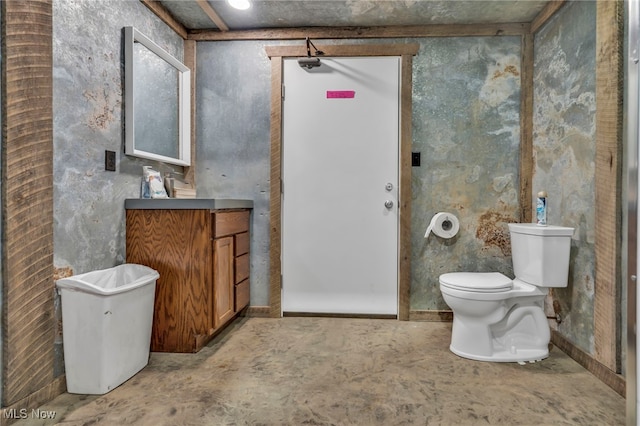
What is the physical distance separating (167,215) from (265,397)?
3.60 ft

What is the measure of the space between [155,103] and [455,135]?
2085 mm

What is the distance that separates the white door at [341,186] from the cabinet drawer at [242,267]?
28cm

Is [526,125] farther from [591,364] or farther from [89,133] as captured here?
[89,133]

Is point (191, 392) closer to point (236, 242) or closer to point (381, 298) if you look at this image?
point (236, 242)

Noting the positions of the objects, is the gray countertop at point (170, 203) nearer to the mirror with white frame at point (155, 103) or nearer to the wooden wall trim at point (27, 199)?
the mirror with white frame at point (155, 103)

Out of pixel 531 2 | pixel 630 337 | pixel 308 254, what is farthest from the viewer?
pixel 308 254

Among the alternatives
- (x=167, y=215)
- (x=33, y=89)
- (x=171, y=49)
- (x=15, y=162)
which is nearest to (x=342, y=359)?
(x=167, y=215)

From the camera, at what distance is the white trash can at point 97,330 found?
4.96 ft

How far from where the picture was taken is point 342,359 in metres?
1.95

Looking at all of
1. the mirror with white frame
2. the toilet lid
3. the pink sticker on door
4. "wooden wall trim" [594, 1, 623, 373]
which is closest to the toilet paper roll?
the toilet lid

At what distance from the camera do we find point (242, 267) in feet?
8.27

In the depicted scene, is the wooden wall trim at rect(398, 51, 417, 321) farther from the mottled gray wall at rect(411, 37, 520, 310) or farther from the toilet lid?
the toilet lid

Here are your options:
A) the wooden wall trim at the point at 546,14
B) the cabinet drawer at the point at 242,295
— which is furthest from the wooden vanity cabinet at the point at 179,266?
the wooden wall trim at the point at 546,14

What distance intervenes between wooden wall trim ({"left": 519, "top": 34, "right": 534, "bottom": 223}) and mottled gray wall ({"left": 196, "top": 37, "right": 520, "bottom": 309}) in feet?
0.14
